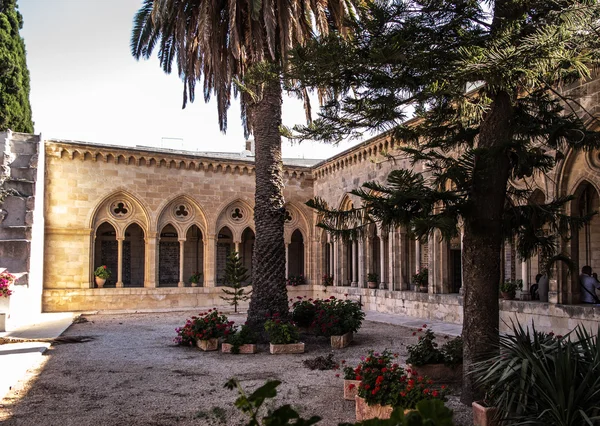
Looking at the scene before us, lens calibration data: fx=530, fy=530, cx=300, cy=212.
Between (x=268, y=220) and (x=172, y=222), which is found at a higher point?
(x=172, y=222)

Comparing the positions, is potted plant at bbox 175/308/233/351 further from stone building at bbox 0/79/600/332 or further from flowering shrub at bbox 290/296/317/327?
stone building at bbox 0/79/600/332

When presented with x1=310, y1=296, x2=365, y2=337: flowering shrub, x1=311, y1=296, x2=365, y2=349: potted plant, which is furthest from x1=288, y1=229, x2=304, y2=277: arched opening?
x1=311, y1=296, x2=365, y2=349: potted plant

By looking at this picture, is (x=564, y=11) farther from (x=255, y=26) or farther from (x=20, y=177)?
(x=20, y=177)

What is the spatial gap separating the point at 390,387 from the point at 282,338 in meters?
3.94

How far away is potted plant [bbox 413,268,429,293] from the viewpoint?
13250 mm

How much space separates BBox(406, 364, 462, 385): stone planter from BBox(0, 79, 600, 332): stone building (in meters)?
4.20

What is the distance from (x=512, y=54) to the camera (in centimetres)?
386

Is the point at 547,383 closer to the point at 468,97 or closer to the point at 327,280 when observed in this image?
the point at 468,97

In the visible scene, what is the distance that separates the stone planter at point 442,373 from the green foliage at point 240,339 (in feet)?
10.4

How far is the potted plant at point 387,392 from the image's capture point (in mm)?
4414

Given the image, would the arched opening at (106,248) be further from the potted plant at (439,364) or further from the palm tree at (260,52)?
the potted plant at (439,364)

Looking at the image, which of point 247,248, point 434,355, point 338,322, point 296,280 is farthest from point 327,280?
point 434,355

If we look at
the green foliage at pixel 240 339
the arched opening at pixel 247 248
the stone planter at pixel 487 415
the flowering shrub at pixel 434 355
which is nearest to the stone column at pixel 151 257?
the arched opening at pixel 247 248

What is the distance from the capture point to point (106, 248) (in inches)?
800
